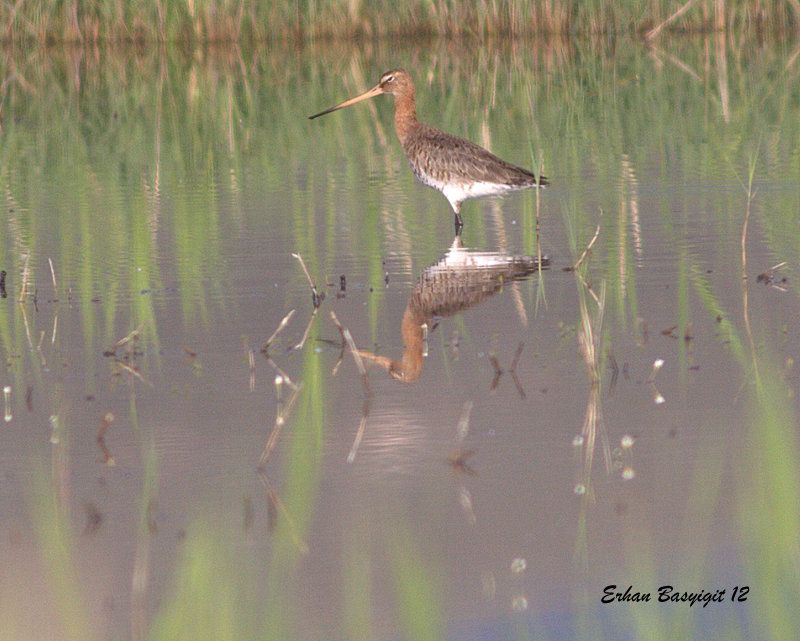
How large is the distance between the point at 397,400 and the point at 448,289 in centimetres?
219

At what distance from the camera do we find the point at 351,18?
2458 cm

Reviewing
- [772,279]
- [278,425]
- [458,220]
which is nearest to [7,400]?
[278,425]

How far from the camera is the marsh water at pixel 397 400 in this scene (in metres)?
4.23

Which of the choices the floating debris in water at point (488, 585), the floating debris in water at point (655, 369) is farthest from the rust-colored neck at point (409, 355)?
the floating debris in water at point (488, 585)

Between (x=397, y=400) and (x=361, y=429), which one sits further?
(x=397, y=400)

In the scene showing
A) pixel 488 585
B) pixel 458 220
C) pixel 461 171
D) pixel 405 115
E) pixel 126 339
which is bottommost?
pixel 488 585

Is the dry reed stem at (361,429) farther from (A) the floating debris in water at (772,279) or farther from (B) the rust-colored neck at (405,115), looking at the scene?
(B) the rust-colored neck at (405,115)

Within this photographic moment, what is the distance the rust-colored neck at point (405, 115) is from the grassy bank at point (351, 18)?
11939 millimetres

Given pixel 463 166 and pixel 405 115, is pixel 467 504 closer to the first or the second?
pixel 463 166

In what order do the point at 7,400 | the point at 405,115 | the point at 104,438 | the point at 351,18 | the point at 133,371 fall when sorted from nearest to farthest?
the point at 104,438 → the point at 7,400 → the point at 133,371 → the point at 405,115 → the point at 351,18

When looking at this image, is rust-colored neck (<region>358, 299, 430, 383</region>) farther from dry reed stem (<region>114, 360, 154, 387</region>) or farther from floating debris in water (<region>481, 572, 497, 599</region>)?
floating debris in water (<region>481, 572, 497, 599</region>)

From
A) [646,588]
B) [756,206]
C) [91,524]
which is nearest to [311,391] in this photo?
[91,524]

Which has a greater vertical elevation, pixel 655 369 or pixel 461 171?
pixel 461 171

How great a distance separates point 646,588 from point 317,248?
5.59m
